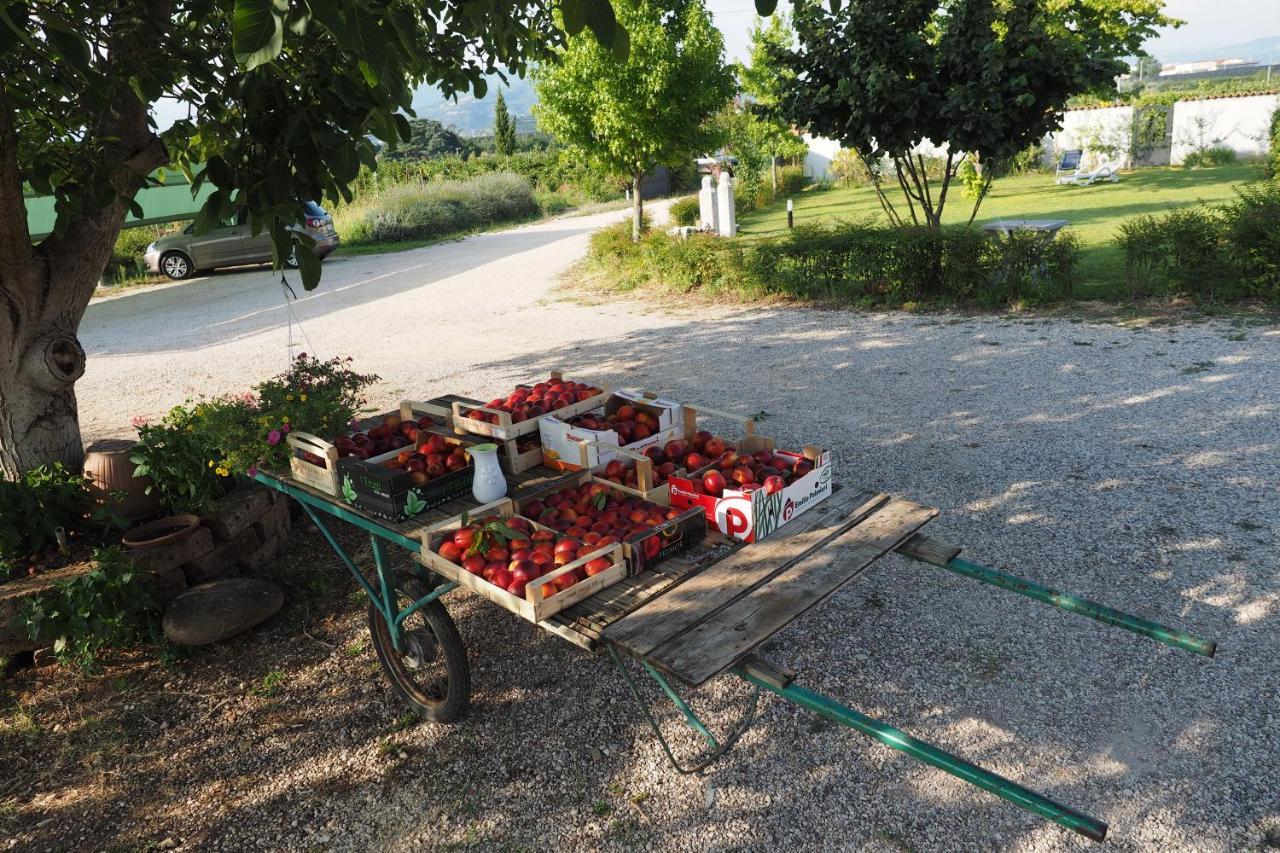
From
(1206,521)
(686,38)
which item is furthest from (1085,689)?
(686,38)

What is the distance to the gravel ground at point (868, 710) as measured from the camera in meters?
3.03

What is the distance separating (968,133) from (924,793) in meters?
9.68

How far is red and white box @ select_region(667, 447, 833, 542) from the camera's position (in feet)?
9.52

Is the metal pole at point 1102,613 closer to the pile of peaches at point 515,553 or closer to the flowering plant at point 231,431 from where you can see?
the pile of peaches at point 515,553

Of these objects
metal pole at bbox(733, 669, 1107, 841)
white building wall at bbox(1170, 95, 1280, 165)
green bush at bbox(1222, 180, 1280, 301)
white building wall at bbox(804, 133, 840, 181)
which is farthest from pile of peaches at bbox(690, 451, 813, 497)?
white building wall at bbox(804, 133, 840, 181)

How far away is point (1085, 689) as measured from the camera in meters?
3.56

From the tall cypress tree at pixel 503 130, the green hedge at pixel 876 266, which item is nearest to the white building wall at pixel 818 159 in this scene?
the tall cypress tree at pixel 503 130

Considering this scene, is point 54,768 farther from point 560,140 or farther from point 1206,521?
point 560,140

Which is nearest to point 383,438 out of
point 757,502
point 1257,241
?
point 757,502

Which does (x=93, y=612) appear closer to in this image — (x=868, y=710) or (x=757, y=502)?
(x=757, y=502)

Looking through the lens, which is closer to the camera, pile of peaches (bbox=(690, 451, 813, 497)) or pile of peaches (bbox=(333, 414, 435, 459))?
pile of peaches (bbox=(690, 451, 813, 497))

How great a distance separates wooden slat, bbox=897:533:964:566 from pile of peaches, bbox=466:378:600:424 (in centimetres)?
156

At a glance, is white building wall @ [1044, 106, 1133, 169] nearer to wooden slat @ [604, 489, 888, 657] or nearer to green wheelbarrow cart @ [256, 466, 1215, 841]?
wooden slat @ [604, 489, 888, 657]

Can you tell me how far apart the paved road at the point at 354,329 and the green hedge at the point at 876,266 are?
146 cm
